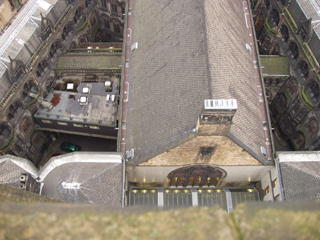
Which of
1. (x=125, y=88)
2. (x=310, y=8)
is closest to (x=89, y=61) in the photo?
(x=125, y=88)

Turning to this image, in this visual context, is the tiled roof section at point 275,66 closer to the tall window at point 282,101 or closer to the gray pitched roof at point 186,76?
the tall window at point 282,101

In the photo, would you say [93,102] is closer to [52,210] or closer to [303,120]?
[303,120]

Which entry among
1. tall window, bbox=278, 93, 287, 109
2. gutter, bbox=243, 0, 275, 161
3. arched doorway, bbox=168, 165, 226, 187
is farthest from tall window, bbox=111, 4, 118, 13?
arched doorway, bbox=168, 165, 226, 187

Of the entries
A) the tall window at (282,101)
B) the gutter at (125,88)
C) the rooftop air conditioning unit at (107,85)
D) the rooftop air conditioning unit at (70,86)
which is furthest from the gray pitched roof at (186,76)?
the tall window at (282,101)

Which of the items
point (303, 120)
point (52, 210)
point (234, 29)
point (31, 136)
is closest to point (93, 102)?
point (31, 136)

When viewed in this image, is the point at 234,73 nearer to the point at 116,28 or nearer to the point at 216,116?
the point at 216,116

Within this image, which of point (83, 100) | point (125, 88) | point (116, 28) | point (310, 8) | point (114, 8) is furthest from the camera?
point (116, 28)
